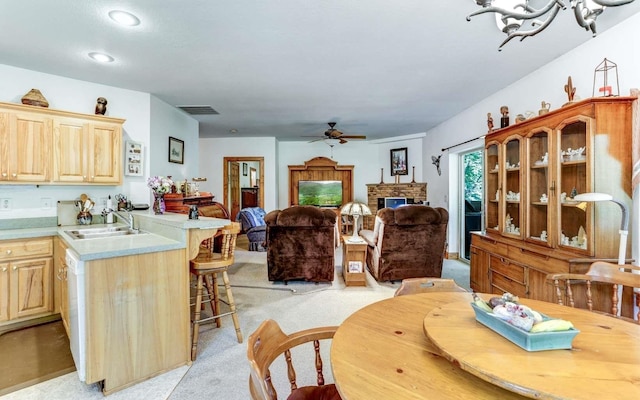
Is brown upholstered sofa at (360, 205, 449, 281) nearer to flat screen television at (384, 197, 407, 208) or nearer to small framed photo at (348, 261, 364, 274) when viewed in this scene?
small framed photo at (348, 261, 364, 274)

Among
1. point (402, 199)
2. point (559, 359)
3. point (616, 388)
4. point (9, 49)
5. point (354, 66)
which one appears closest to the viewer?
point (616, 388)

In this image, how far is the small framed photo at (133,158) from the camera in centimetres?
384

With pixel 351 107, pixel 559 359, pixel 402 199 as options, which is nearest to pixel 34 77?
pixel 351 107

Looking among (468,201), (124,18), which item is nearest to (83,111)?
(124,18)

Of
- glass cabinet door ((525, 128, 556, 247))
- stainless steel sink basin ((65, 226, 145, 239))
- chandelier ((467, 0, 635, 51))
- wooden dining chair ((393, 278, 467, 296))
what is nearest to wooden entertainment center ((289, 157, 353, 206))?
stainless steel sink basin ((65, 226, 145, 239))

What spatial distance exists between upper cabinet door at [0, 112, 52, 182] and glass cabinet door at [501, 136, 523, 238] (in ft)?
15.5

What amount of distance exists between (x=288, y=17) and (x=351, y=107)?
8.67ft

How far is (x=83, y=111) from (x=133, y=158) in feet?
2.35

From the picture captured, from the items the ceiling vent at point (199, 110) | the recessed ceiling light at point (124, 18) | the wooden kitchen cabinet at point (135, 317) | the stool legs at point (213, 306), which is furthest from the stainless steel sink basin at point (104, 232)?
the ceiling vent at point (199, 110)

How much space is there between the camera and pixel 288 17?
2291 mm

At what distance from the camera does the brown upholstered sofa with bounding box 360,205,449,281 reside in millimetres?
3930

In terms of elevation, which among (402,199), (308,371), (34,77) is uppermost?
(34,77)

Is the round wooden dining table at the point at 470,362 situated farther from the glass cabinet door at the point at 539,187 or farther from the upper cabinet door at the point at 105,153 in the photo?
the upper cabinet door at the point at 105,153

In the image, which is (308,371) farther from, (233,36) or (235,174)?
(235,174)
